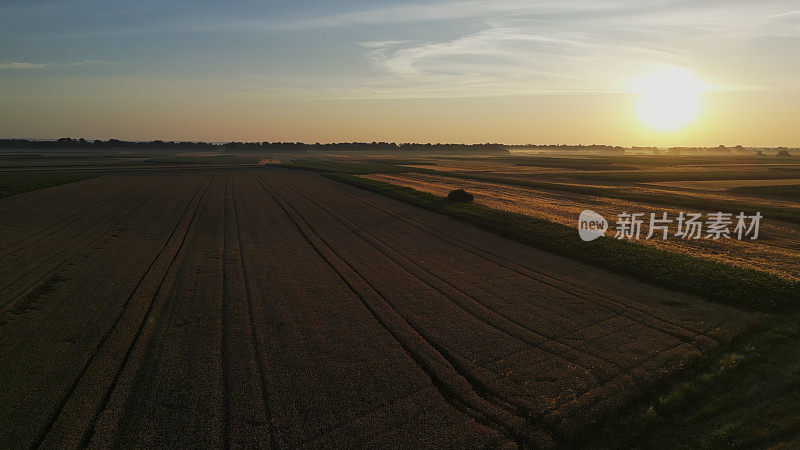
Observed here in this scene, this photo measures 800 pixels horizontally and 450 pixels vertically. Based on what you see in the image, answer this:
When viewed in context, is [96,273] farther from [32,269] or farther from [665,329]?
[665,329]

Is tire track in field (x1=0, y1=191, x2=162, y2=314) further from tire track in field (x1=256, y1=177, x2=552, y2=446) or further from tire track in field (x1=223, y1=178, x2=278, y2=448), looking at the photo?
tire track in field (x1=256, y1=177, x2=552, y2=446)

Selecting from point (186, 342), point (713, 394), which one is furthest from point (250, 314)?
point (713, 394)

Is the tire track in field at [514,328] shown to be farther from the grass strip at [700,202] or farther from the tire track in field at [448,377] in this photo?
the grass strip at [700,202]

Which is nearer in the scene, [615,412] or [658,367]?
[615,412]

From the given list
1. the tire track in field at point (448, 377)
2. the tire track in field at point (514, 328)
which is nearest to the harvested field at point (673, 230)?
the tire track in field at point (514, 328)

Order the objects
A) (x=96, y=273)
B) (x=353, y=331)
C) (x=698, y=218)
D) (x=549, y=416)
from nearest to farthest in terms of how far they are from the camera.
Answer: (x=549, y=416), (x=353, y=331), (x=96, y=273), (x=698, y=218)

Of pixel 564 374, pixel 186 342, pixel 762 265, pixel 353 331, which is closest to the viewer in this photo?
pixel 564 374
